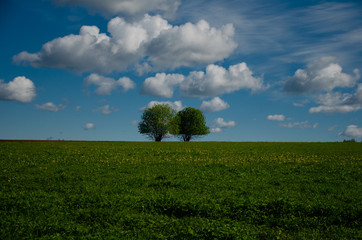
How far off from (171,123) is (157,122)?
215 inches

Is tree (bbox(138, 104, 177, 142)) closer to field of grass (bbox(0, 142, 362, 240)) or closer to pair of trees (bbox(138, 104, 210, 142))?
pair of trees (bbox(138, 104, 210, 142))

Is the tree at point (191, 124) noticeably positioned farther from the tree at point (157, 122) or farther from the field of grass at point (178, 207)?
the field of grass at point (178, 207)

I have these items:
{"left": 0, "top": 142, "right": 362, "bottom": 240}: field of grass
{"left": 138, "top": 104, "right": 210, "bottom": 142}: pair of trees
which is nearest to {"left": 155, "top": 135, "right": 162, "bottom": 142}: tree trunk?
{"left": 138, "top": 104, "right": 210, "bottom": 142}: pair of trees

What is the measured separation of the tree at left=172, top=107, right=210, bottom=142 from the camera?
108 meters

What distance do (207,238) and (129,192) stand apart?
6.22 m

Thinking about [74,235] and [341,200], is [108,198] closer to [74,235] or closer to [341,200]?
[74,235]

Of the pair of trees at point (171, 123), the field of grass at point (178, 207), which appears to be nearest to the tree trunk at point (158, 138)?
the pair of trees at point (171, 123)

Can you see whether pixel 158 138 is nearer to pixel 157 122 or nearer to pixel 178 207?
pixel 157 122

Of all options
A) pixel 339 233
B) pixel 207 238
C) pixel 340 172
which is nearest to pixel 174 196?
pixel 207 238

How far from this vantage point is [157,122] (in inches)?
4043

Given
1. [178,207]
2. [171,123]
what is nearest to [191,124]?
[171,123]

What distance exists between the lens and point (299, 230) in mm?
10977

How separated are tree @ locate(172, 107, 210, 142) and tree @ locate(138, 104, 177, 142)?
420cm

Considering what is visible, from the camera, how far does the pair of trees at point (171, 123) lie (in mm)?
102938
